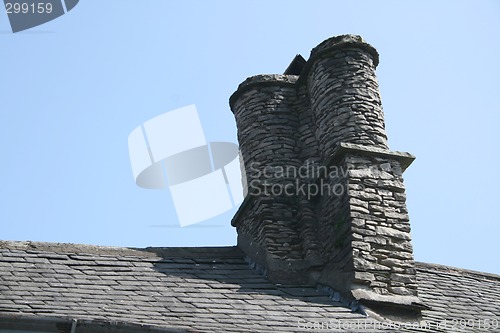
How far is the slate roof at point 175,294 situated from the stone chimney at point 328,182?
0.26 meters

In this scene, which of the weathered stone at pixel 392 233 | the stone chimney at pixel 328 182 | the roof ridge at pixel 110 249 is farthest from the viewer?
the roof ridge at pixel 110 249

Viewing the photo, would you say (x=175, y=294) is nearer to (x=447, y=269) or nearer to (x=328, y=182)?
(x=328, y=182)

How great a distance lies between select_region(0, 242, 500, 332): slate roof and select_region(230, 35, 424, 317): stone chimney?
26 cm

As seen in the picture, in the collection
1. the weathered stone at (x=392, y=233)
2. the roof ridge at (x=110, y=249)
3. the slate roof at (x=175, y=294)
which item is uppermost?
the weathered stone at (x=392, y=233)

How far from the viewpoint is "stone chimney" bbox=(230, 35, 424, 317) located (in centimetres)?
762

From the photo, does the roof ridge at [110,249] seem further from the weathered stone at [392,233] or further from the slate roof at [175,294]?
the weathered stone at [392,233]

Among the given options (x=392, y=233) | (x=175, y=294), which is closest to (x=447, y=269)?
(x=392, y=233)

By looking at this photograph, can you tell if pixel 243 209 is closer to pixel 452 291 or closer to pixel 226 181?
pixel 226 181

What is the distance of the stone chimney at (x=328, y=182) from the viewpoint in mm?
7625

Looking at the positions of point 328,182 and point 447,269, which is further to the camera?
point 447,269

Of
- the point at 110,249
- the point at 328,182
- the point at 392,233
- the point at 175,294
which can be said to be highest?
the point at 328,182

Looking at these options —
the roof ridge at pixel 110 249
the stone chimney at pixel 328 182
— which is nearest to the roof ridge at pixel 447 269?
the stone chimney at pixel 328 182

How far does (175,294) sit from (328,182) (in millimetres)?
1914

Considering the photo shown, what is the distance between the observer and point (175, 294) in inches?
286
